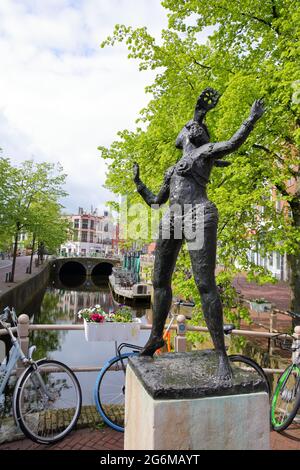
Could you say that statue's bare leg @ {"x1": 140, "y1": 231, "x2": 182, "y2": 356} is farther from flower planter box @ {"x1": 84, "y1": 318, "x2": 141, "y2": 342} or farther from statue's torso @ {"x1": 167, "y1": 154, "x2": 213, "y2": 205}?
flower planter box @ {"x1": 84, "y1": 318, "x2": 141, "y2": 342}

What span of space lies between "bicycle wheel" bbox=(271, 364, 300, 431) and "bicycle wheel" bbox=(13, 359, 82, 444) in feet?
7.73

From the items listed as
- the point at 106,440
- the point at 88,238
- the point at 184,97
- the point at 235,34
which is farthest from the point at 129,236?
the point at 88,238

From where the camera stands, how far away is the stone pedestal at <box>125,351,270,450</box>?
2205 mm

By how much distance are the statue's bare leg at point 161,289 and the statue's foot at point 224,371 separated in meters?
0.61

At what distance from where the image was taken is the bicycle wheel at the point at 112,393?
383 cm

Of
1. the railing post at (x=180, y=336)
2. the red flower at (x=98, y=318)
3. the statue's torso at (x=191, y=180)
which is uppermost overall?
the statue's torso at (x=191, y=180)

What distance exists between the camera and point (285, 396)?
404cm

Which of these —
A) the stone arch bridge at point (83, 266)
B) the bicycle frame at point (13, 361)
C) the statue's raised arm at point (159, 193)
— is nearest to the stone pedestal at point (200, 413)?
the statue's raised arm at point (159, 193)

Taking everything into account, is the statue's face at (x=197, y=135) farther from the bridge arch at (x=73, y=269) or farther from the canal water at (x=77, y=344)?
the bridge arch at (x=73, y=269)

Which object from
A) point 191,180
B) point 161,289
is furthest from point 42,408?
point 191,180

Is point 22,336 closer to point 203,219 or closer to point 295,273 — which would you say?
point 203,219

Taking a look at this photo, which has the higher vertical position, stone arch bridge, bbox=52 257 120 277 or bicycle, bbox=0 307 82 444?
stone arch bridge, bbox=52 257 120 277

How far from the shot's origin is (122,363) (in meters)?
4.05


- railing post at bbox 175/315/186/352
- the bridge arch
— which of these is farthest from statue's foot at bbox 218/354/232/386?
the bridge arch
